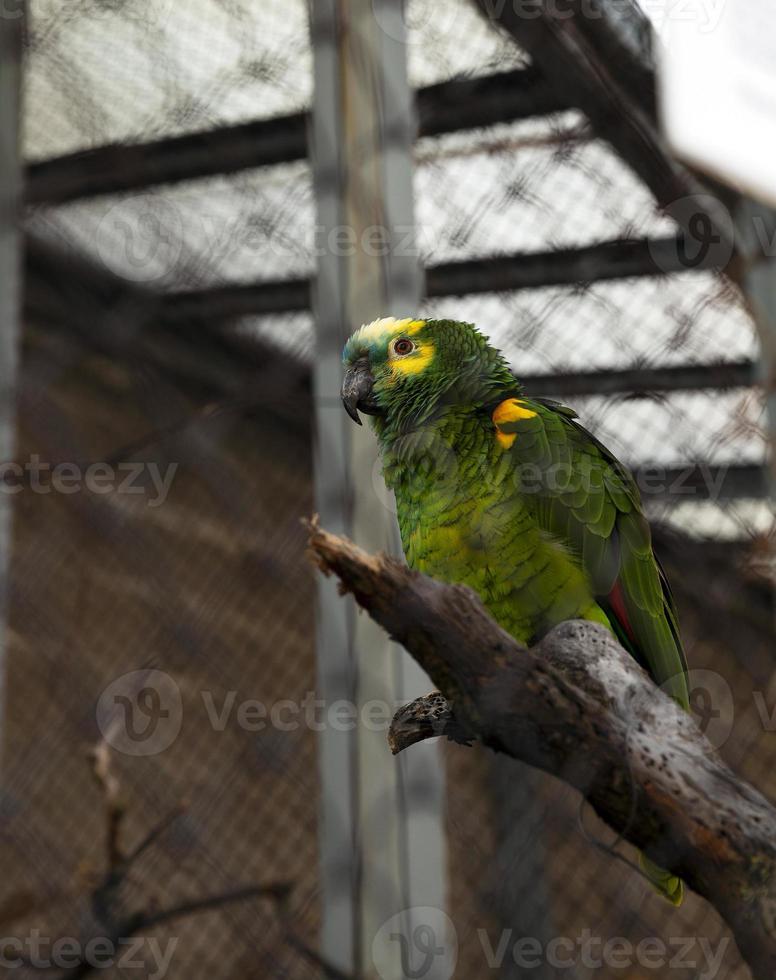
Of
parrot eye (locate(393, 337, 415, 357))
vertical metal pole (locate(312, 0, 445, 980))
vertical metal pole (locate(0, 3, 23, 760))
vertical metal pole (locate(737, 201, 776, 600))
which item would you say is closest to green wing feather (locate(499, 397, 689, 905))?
parrot eye (locate(393, 337, 415, 357))

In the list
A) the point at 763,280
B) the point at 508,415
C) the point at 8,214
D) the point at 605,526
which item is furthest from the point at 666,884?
the point at 8,214

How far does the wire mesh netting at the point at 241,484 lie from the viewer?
116cm

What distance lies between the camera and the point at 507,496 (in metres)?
0.79

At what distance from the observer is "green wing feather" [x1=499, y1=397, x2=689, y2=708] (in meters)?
0.79

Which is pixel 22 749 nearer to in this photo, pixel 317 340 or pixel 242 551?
pixel 242 551

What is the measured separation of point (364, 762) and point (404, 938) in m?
0.16

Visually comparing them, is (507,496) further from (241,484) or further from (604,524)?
(241,484)

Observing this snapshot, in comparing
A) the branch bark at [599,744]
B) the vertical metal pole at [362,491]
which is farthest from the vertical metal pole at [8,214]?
the branch bark at [599,744]

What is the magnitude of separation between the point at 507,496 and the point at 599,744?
0.33m

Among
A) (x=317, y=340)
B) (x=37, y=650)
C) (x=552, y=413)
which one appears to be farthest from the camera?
(x=37, y=650)

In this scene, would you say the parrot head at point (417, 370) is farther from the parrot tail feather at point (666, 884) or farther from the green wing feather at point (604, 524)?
the parrot tail feather at point (666, 884)

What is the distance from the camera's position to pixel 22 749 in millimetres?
1613

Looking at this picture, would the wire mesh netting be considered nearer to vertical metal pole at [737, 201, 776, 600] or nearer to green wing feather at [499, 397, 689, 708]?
vertical metal pole at [737, 201, 776, 600]

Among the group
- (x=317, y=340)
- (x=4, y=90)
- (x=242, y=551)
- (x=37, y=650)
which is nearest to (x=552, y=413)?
(x=317, y=340)
